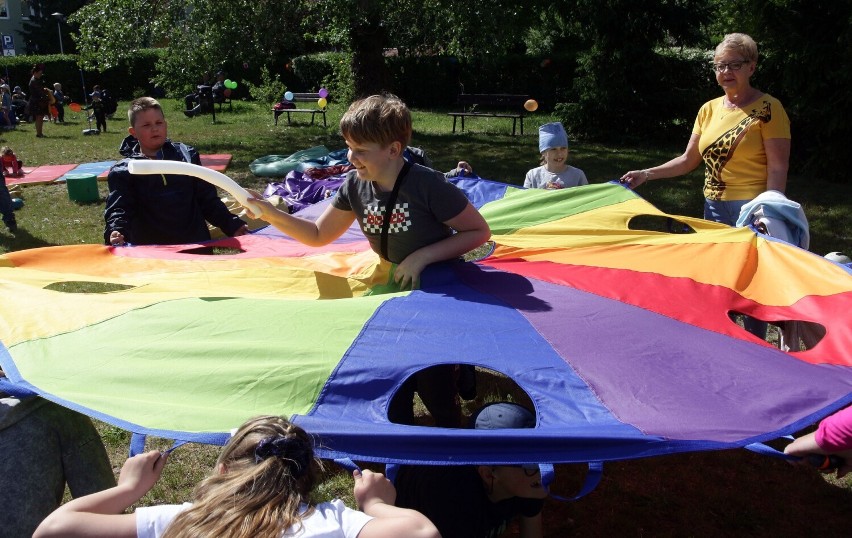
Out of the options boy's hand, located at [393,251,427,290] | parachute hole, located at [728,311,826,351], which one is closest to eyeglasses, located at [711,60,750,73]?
parachute hole, located at [728,311,826,351]

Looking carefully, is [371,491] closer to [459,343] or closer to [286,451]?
[286,451]

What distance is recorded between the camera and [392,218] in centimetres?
328

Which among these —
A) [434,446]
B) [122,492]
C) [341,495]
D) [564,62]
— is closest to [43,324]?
[122,492]

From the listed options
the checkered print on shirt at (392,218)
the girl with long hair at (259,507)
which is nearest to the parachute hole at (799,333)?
the checkered print on shirt at (392,218)

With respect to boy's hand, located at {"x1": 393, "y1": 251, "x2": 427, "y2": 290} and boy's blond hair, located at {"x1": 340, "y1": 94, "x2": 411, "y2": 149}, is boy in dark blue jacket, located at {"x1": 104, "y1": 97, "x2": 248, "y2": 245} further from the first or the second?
boy's blond hair, located at {"x1": 340, "y1": 94, "x2": 411, "y2": 149}

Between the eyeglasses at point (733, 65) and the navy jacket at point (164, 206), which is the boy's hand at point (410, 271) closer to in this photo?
the navy jacket at point (164, 206)

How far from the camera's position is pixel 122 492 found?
84.7 inches

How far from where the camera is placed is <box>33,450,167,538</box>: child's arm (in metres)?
1.98

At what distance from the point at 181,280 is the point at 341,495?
1.24 m

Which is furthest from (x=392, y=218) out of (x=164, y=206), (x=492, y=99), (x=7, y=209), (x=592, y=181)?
(x=492, y=99)

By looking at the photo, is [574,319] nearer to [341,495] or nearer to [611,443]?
[611,443]

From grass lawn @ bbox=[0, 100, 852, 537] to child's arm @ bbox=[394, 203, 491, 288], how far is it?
1.12 meters

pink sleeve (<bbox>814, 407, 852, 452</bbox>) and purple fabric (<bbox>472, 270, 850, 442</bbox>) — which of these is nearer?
pink sleeve (<bbox>814, 407, 852, 452</bbox>)

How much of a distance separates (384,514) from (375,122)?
1603 mm
